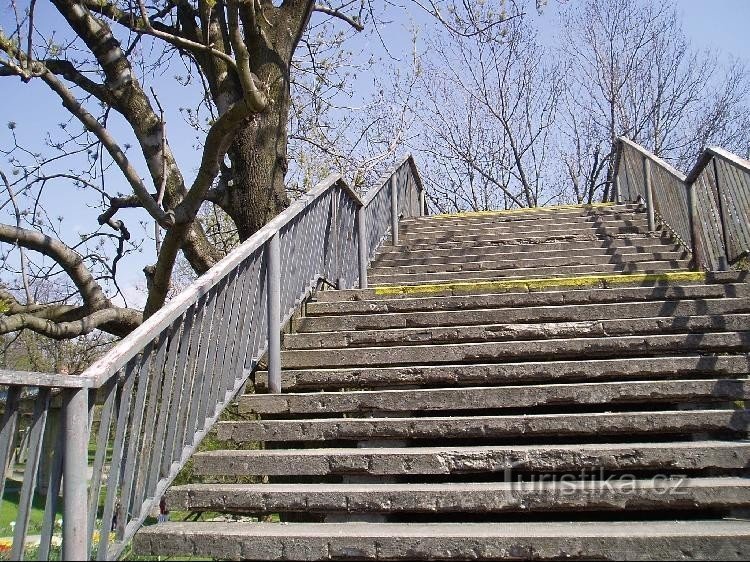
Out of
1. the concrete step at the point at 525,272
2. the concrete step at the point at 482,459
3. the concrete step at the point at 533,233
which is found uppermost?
the concrete step at the point at 533,233

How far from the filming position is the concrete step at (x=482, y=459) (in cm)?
320

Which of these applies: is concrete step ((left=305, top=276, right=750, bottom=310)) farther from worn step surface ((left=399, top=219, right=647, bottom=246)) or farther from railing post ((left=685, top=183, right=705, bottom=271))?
worn step surface ((left=399, top=219, right=647, bottom=246))

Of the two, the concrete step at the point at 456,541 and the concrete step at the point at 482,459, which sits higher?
the concrete step at the point at 482,459

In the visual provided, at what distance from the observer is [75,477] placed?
89.0 inches

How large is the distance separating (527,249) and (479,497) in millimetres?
5126

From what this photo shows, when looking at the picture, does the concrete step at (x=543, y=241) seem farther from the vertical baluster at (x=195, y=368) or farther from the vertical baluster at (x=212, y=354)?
the vertical baluster at (x=195, y=368)

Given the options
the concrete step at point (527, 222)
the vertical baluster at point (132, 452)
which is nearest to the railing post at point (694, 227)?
the concrete step at point (527, 222)

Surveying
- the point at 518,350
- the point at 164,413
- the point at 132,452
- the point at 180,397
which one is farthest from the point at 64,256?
the point at 518,350

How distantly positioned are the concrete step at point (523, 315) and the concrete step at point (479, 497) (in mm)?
1626

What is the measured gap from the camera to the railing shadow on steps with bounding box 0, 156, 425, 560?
223cm

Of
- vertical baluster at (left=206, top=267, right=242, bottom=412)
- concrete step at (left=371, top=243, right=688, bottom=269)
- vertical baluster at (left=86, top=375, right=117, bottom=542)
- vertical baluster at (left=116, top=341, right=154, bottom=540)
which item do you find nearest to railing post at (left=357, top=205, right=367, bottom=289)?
concrete step at (left=371, top=243, right=688, bottom=269)

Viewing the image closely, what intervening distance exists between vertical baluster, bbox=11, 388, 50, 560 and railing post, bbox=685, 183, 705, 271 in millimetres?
5678

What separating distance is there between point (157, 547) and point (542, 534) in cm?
166

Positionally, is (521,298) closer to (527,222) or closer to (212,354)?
(212,354)
